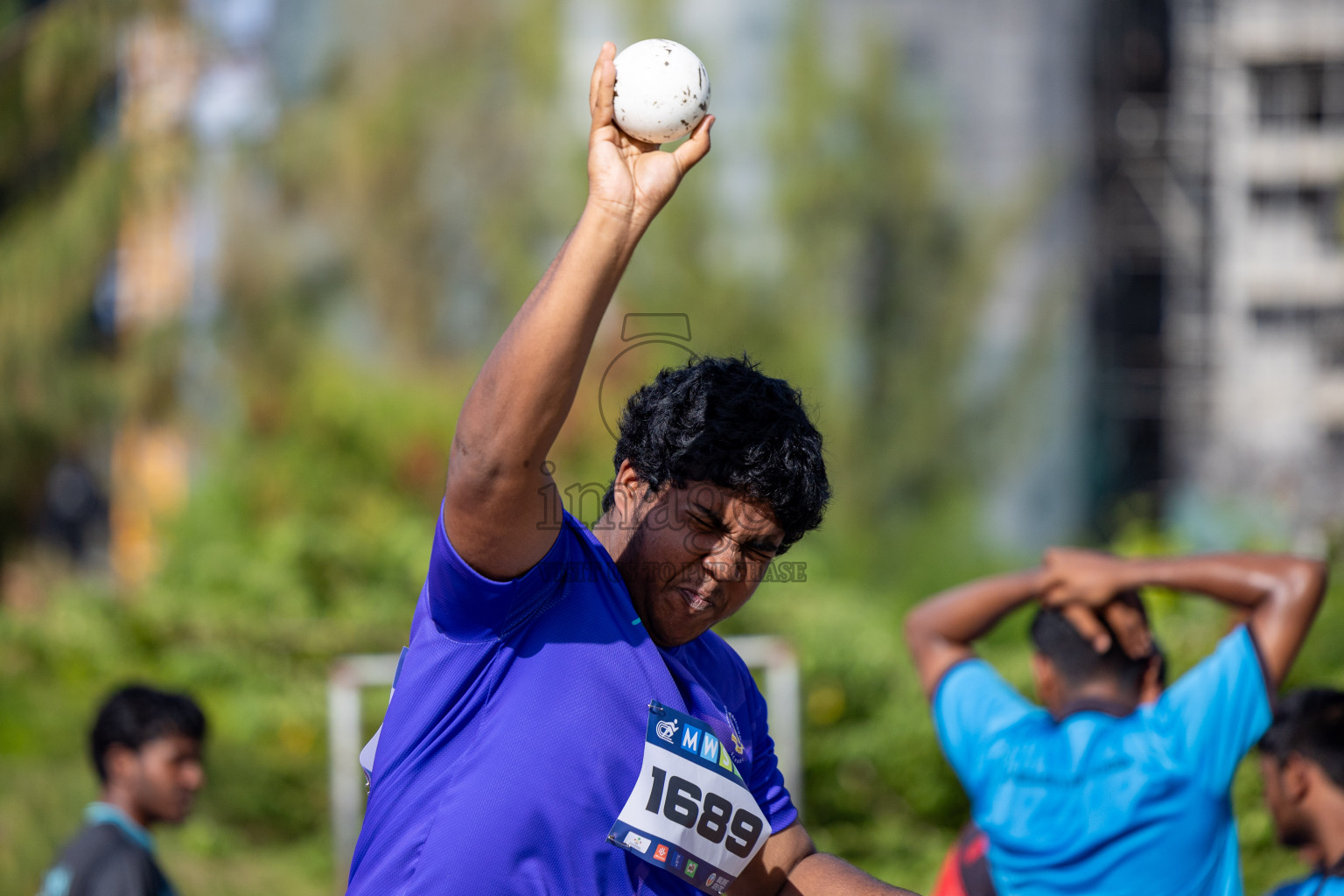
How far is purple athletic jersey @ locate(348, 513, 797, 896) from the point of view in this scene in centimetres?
196

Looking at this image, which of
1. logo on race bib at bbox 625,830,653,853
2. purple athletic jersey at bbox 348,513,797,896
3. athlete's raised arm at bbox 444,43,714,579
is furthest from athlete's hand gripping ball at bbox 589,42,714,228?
logo on race bib at bbox 625,830,653,853

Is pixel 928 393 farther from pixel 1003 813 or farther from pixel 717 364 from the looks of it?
pixel 717 364

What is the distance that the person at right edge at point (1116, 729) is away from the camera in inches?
125

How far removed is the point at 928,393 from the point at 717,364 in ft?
50.9

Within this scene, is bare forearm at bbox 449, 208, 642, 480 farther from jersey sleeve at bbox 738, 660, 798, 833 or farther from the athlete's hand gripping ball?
jersey sleeve at bbox 738, 660, 798, 833

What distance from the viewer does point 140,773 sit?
4.03 meters

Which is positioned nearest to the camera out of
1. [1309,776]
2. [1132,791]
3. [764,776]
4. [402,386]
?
[764,776]

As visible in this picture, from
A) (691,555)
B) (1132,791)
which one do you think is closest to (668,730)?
(691,555)

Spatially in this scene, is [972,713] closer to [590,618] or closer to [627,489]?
[627,489]

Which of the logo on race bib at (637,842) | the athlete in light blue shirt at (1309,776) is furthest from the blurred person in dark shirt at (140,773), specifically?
the athlete in light blue shirt at (1309,776)

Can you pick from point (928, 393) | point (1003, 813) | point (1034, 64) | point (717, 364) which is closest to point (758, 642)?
point (1003, 813)

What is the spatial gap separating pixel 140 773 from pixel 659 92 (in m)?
2.98

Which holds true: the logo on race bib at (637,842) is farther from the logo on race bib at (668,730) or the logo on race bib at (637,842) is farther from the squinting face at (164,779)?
the squinting face at (164,779)

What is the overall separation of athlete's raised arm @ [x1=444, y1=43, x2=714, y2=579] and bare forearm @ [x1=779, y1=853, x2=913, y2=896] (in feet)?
3.01
